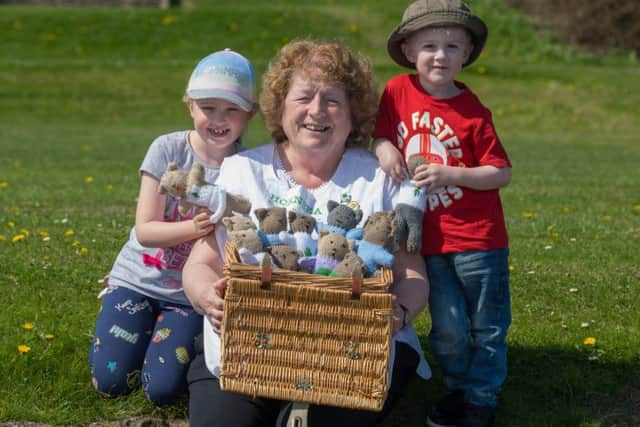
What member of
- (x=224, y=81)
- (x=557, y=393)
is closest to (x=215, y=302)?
(x=224, y=81)

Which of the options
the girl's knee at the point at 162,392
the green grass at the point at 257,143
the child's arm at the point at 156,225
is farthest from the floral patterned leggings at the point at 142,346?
the child's arm at the point at 156,225

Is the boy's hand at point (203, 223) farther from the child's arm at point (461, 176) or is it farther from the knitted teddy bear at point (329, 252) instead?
the child's arm at point (461, 176)

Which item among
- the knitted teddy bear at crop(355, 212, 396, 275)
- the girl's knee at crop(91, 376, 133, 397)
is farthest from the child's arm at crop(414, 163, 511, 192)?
the girl's knee at crop(91, 376, 133, 397)

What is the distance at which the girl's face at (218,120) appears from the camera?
4.07 metres

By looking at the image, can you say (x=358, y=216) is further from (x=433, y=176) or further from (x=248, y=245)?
(x=248, y=245)

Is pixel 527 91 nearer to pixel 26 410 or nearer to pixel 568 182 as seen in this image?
pixel 568 182

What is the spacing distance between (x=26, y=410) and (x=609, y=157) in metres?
11.5

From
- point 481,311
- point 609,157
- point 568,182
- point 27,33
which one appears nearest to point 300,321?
point 481,311

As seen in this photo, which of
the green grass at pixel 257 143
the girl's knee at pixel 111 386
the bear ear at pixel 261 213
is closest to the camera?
the bear ear at pixel 261 213

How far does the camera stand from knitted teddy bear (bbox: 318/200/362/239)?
350 cm

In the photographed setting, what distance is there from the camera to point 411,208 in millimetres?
3695

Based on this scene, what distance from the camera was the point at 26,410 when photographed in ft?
13.5

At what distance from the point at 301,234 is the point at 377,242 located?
0.90ft

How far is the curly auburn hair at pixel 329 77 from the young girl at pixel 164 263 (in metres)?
0.22
